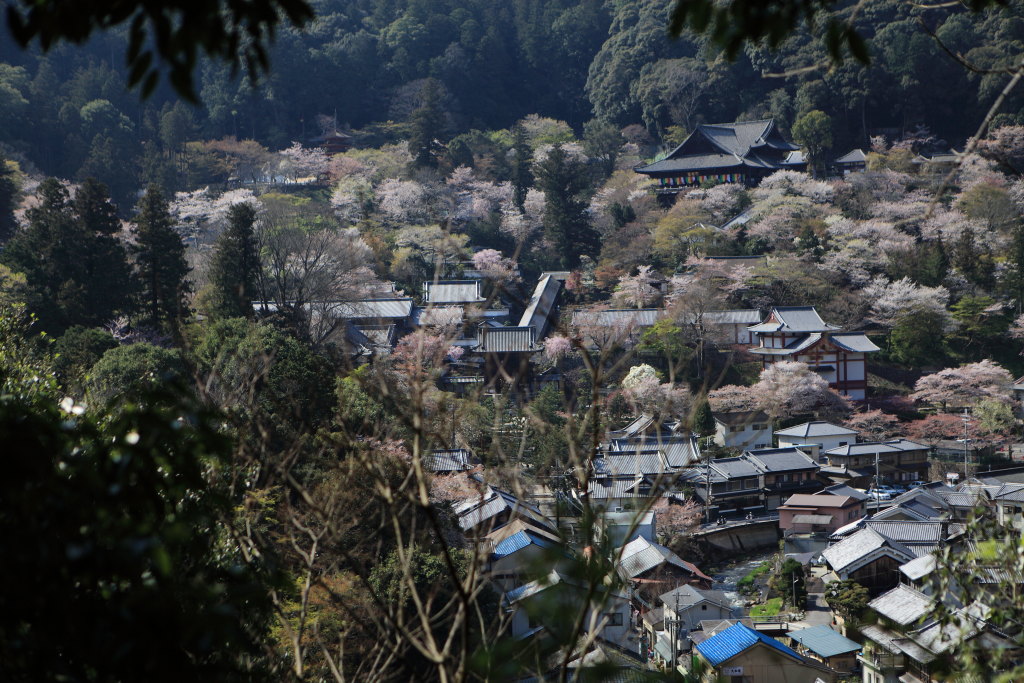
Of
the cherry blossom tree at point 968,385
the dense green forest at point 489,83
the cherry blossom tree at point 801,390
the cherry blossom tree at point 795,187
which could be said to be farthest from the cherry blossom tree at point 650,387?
the dense green forest at point 489,83

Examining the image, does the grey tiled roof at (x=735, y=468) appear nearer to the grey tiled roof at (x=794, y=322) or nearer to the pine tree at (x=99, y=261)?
the grey tiled roof at (x=794, y=322)

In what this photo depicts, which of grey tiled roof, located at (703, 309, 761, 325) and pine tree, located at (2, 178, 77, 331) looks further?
grey tiled roof, located at (703, 309, 761, 325)

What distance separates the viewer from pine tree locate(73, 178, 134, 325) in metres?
15.2

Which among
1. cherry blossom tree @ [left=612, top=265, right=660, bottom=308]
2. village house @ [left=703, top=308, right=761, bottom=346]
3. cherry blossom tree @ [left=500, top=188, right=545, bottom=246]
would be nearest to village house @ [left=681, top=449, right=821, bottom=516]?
village house @ [left=703, top=308, right=761, bottom=346]

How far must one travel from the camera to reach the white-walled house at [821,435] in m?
19.1

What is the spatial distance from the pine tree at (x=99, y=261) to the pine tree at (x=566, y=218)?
1301 cm

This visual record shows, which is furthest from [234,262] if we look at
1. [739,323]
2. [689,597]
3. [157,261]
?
[739,323]

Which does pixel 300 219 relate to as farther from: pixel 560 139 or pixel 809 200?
pixel 809 200

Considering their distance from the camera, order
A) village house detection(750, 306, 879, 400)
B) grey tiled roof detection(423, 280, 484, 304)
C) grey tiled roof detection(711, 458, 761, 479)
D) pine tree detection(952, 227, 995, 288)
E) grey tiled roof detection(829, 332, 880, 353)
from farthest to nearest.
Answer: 1. grey tiled roof detection(423, 280, 484, 304)
2. pine tree detection(952, 227, 995, 288)
3. village house detection(750, 306, 879, 400)
4. grey tiled roof detection(829, 332, 880, 353)
5. grey tiled roof detection(711, 458, 761, 479)

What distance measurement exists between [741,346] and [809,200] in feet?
22.4

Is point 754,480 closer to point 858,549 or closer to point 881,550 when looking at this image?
point 858,549

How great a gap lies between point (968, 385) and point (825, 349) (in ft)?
10.1

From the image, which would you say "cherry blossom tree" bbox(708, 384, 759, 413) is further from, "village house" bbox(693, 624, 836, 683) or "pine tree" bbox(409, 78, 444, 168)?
"pine tree" bbox(409, 78, 444, 168)

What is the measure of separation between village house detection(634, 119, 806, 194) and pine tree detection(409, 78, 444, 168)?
7026 millimetres
